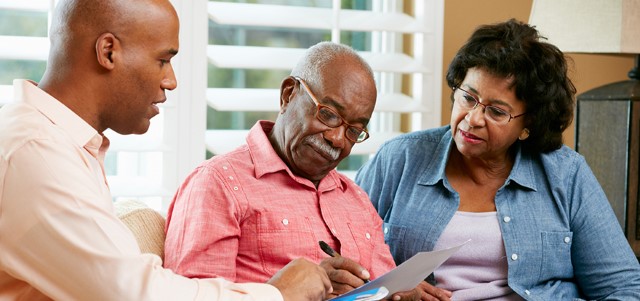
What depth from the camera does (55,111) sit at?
4.38 feet

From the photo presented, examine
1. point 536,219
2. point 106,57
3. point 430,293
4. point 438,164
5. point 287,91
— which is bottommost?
point 430,293

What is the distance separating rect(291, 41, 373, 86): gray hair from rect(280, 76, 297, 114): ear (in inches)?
0.9

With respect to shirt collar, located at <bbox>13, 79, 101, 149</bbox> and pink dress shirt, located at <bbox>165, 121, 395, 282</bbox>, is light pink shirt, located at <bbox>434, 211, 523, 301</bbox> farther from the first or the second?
shirt collar, located at <bbox>13, 79, 101, 149</bbox>

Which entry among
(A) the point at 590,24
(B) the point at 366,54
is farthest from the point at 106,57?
(A) the point at 590,24

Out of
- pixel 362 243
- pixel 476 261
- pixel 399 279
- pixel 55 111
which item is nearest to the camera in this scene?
pixel 55 111

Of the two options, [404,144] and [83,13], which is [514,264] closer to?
[404,144]

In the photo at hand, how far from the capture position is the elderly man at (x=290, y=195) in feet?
5.94

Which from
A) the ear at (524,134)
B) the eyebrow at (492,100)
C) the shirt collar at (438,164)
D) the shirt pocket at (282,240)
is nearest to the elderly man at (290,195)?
the shirt pocket at (282,240)

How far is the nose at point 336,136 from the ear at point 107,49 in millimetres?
663

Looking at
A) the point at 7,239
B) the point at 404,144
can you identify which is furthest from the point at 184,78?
the point at 7,239

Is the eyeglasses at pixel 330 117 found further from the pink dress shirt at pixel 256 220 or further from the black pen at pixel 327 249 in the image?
the black pen at pixel 327 249

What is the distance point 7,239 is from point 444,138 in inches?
59.0

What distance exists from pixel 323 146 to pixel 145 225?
406 mm

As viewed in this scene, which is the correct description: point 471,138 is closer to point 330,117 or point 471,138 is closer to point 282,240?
point 330,117
